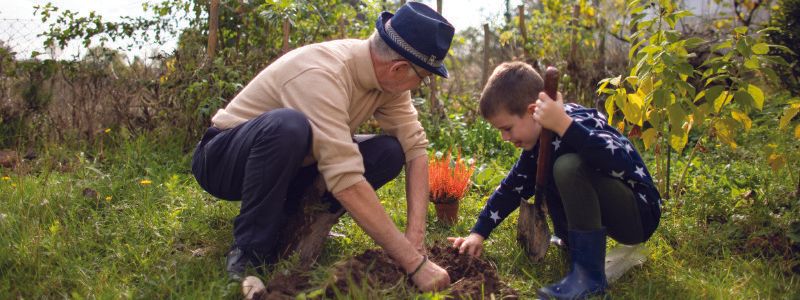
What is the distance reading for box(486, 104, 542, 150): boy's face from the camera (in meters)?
2.54

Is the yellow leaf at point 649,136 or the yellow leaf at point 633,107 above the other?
the yellow leaf at point 633,107

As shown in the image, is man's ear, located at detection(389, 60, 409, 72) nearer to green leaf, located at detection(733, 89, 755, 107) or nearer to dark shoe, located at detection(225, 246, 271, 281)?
dark shoe, located at detection(225, 246, 271, 281)

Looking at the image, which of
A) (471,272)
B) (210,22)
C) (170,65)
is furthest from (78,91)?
(471,272)

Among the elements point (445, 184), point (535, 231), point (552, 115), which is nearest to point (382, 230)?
point (552, 115)

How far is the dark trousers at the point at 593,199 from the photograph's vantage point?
2.40 m

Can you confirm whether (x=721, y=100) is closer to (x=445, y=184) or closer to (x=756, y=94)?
(x=756, y=94)

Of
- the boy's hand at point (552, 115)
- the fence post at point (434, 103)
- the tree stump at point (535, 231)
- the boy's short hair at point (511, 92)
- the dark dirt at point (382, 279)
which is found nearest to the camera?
the dark dirt at point (382, 279)

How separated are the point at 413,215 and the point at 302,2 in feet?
8.22

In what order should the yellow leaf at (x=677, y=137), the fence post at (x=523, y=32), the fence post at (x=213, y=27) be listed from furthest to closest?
the fence post at (x=523, y=32) < the fence post at (x=213, y=27) < the yellow leaf at (x=677, y=137)

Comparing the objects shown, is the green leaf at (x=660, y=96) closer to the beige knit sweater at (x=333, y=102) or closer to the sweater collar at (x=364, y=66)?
the beige knit sweater at (x=333, y=102)

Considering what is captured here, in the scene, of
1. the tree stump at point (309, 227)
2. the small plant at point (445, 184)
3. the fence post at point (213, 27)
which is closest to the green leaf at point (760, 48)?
the small plant at point (445, 184)

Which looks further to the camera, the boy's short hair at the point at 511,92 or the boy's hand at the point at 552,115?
the boy's short hair at the point at 511,92

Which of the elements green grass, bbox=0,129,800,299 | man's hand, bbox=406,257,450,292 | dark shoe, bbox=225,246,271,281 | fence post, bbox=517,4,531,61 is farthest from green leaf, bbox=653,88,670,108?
fence post, bbox=517,4,531,61

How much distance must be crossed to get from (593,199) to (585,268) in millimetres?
250
